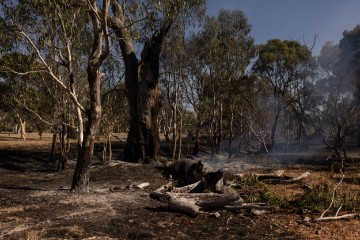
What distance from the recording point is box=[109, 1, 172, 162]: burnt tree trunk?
1967 cm

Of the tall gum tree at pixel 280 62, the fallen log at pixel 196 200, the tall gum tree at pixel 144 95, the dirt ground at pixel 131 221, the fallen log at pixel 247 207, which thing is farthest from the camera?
the tall gum tree at pixel 280 62

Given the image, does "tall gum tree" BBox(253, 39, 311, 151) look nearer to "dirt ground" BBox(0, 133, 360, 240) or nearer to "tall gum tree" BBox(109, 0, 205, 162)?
"tall gum tree" BBox(109, 0, 205, 162)

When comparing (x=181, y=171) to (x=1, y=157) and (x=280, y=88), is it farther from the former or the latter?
(x=280, y=88)

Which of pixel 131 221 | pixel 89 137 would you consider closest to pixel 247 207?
pixel 131 221

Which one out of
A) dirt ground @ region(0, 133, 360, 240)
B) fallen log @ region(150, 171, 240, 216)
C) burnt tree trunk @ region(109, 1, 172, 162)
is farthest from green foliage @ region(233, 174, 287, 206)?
burnt tree trunk @ region(109, 1, 172, 162)

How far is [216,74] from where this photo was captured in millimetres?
30469

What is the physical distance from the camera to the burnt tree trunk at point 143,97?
64.5 feet

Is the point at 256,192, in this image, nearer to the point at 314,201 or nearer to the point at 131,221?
the point at 314,201

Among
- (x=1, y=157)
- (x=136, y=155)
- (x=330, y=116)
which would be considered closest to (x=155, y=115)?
(x=136, y=155)

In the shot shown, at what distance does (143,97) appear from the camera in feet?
64.4

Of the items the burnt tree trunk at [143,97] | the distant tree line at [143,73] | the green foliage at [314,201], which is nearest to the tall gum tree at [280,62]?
the distant tree line at [143,73]

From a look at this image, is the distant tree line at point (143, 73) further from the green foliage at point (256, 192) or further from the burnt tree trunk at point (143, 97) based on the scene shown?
the green foliage at point (256, 192)

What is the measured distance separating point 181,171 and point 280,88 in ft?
70.7

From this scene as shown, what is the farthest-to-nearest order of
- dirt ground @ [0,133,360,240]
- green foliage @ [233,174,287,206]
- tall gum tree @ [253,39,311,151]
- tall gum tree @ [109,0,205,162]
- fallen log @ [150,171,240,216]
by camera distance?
tall gum tree @ [253,39,311,151]
tall gum tree @ [109,0,205,162]
green foliage @ [233,174,287,206]
fallen log @ [150,171,240,216]
dirt ground @ [0,133,360,240]
